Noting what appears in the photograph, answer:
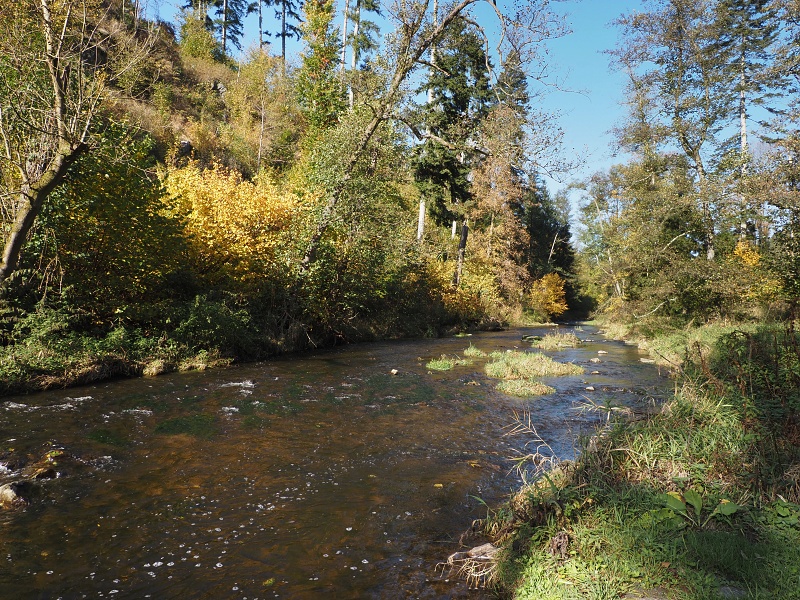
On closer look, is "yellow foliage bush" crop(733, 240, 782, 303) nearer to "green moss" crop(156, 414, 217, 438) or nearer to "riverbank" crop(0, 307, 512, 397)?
"riverbank" crop(0, 307, 512, 397)

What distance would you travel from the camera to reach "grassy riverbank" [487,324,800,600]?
321 cm

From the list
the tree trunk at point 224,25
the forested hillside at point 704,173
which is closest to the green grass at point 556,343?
the forested hillside at point 704,173

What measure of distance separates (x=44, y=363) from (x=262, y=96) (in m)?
33.9

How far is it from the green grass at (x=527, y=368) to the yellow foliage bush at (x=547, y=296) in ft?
96.6

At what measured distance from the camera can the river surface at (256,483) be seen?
3.97 meters

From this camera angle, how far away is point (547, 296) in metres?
45.5

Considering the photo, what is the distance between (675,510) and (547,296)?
4343 cm

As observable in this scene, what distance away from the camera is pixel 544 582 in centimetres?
337

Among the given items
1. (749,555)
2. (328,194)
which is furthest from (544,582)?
(328,194)

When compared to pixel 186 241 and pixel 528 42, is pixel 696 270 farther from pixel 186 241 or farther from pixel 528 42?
pixel 186 241

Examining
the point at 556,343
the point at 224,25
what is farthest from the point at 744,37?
the point at 224,25

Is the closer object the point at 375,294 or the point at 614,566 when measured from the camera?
the point at 614,566

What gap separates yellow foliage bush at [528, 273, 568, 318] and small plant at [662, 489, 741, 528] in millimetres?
39999

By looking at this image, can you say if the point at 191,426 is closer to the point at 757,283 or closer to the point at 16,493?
the point at 16,493
